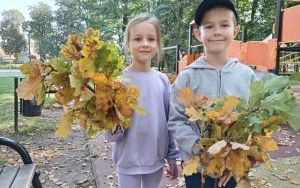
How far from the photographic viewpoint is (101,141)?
5852 millimetres

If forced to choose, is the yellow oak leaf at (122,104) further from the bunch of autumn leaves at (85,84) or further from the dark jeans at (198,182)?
the dark jeans at (198,182)

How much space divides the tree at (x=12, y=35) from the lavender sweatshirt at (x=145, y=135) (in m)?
51.1

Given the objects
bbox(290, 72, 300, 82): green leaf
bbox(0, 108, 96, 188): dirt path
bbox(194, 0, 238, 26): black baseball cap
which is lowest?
bbox(0, 108, 96, 188): dirt path

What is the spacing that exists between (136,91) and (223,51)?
629 mm

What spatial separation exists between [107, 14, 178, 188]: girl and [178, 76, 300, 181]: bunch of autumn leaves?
2.44 feet

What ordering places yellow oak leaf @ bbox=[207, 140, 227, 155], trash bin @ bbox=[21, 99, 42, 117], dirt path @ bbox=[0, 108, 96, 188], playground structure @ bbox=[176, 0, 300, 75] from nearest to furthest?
yellow oak leaf @ bbox=[207, 140, 227, 155]
dirt path @ bbox=[0, 108, 96, 188]
playground structure @ bbox=[176, 0, 300, 75]
trash bin @ bbox=[21, 99, 42, 117]

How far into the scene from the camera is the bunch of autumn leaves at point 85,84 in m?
1.32

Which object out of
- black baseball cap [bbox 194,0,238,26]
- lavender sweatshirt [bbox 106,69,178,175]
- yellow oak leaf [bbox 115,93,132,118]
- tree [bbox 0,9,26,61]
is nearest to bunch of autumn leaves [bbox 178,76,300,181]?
yellow oak leaf [bbox 115,93,132,118]

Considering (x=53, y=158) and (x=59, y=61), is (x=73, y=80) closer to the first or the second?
(x=59, y=61)

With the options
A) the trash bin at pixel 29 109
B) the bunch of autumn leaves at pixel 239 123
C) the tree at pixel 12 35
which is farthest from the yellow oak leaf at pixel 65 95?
the tree at pixel 12 35

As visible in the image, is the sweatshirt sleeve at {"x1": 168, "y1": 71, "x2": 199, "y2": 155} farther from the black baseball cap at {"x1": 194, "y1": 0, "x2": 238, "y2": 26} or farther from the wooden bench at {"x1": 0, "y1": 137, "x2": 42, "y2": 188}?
the wooden bench at {"x1": 0, "y1": 137, "x2": 42, "y2": 188}

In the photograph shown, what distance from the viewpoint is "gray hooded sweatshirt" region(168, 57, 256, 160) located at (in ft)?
5.76

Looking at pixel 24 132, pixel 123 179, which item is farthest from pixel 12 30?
pixel 123 179

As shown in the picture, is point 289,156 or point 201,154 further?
point 289,156
